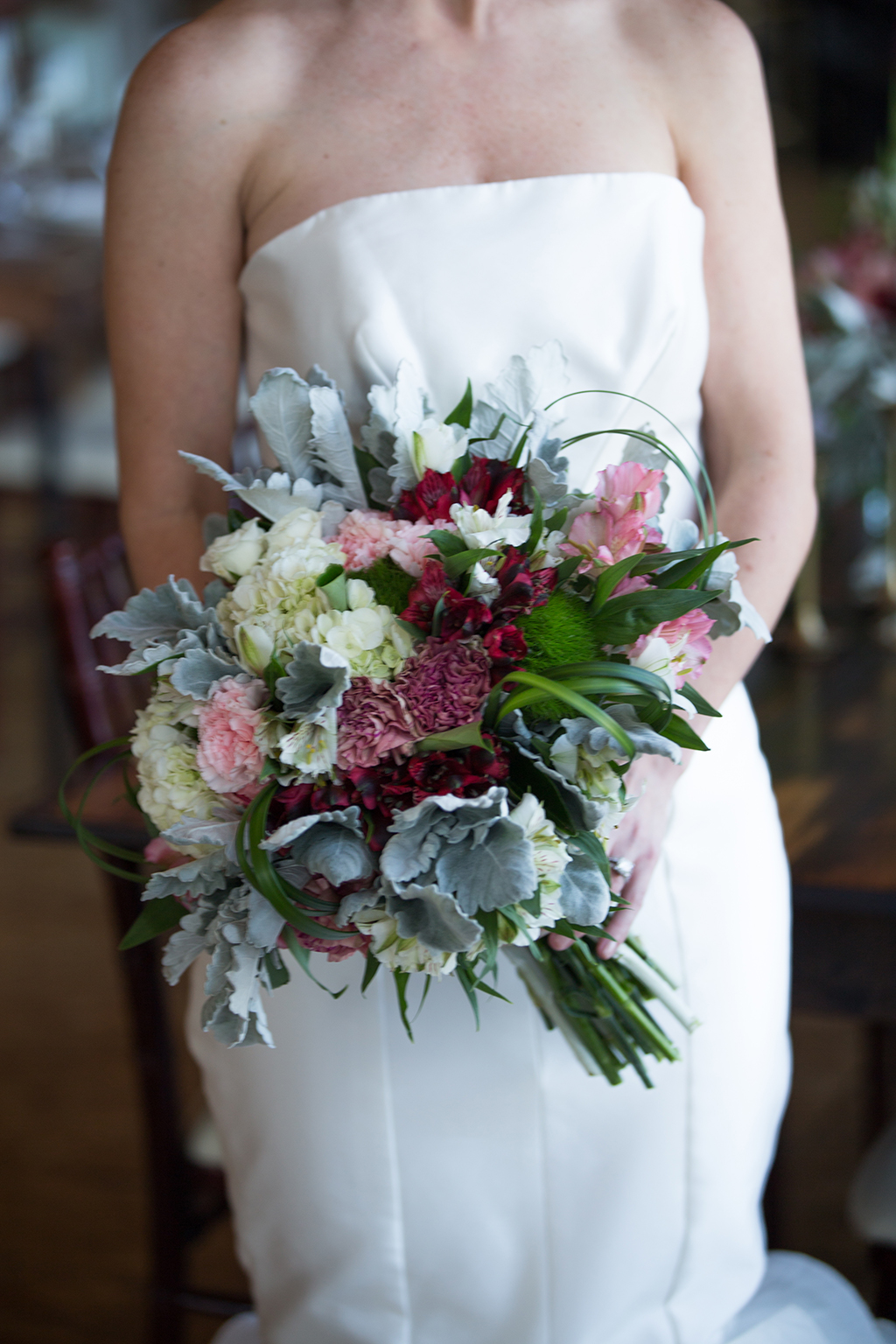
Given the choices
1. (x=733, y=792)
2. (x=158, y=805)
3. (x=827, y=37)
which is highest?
(x=158, y=805)

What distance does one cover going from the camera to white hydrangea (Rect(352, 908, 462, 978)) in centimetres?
87

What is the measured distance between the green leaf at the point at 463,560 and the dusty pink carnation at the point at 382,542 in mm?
27

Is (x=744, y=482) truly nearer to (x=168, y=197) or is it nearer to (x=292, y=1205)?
(x=168, y=197)

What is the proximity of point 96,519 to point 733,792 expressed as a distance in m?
3.10

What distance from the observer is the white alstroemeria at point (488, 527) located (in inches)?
34.5

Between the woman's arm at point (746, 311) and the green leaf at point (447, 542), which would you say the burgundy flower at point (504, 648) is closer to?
the green leaf at point (447, 542)

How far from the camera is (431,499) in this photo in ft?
3.08

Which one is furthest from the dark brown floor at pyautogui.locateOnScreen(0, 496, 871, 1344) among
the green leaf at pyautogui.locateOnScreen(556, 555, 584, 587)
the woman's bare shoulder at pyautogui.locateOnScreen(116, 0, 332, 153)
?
the woman's bare shoulder at pyautogui.locateOnScreen(116, 0, 332, 153)

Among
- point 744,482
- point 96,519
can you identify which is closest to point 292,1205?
point 744,482

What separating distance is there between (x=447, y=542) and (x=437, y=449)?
11cm

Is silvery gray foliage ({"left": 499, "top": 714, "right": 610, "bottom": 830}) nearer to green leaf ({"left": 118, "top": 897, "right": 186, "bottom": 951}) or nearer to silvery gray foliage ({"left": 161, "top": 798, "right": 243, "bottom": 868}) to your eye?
silvery gray foliage ({"left": 161, "top": 798, "right": 243, "bottom": 868})

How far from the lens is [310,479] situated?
1.03 meters

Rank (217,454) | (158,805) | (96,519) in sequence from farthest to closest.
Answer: (96,519)
(217,454)
(158,805)

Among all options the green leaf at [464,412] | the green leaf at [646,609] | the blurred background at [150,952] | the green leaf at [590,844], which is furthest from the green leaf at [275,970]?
the blurred background at [150,952]
